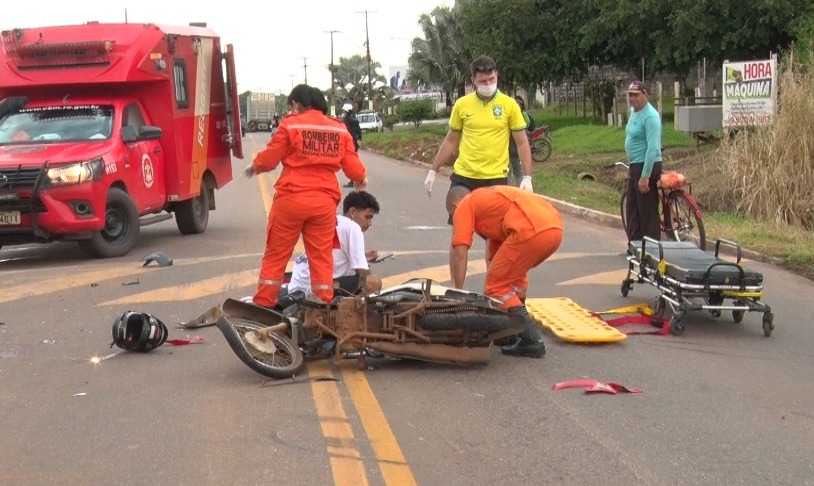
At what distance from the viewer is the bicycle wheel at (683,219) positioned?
442 inches

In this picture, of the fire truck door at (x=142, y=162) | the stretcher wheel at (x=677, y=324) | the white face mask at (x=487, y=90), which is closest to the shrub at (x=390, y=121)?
the fire truck door at (x=142, y=162)

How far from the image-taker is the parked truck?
87.8 m

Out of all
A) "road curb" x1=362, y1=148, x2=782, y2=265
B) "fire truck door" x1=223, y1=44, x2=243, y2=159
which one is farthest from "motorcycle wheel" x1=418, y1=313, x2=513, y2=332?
"fire truck door" x1=223, y1=44, x2=243, y2=159

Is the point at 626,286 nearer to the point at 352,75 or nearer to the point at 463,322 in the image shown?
the point at 463,322

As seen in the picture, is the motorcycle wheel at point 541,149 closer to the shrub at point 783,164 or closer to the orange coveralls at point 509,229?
the shrub at point 783,164

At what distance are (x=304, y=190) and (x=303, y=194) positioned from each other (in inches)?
1.3

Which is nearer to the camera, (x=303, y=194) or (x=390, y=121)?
(x=303, y=194)

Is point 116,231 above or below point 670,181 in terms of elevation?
below

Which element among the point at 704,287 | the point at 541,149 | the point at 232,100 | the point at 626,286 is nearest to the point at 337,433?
the point at 704,287

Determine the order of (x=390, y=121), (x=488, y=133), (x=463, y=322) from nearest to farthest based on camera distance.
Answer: (x=463, y=322) → (x=488, y=133) → (x=390, y=121)

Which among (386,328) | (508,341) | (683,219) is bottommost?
(508,341)

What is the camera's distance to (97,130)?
12.8 meters

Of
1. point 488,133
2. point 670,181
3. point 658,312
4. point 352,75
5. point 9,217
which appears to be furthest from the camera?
point 352,75

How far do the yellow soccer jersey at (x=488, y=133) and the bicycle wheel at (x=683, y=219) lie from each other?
3140mm
